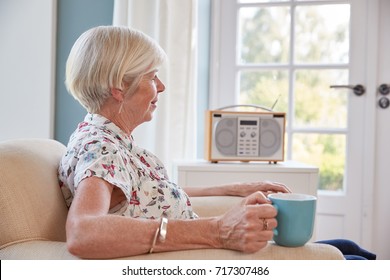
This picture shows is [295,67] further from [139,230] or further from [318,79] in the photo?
[139,230]

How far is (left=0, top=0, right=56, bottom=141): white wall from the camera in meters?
1.96

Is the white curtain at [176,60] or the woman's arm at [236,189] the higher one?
the white curtain at [176,60]

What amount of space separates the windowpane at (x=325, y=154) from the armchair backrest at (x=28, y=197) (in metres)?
1.49

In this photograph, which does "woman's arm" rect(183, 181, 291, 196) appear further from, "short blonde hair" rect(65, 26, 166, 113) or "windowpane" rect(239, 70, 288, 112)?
"windowpane" rect(239, 70, 288, 112)

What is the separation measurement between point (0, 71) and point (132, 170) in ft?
4.28

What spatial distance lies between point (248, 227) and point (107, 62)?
0.46m

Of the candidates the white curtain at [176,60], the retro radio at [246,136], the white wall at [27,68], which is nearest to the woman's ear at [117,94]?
the retro radio at [246,136]

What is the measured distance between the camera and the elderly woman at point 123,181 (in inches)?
29.5

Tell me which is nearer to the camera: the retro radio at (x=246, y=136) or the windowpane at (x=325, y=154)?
the retro radio at (x=246, y=136)

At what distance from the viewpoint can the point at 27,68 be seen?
77.6 inches

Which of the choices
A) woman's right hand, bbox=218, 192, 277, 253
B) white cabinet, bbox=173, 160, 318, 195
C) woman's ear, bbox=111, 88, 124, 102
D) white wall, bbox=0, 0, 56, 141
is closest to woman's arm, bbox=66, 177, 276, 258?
woman's right hand, bbox=218, 192, 277, 253

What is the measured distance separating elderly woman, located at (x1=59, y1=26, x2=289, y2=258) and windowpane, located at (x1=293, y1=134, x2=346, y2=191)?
1.06m

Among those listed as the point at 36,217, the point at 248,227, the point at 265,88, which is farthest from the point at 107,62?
the point at 265,88

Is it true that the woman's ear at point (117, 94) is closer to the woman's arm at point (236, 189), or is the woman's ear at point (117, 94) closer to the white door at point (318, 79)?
the woman's arm at point (236, 189)
